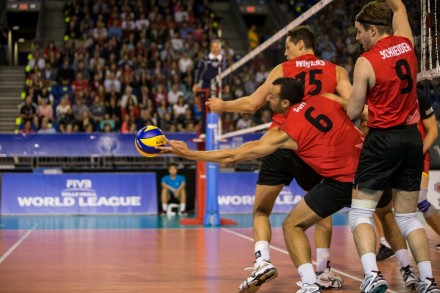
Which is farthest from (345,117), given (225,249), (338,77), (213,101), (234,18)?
(234,18)

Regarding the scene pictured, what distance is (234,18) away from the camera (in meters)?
29.8

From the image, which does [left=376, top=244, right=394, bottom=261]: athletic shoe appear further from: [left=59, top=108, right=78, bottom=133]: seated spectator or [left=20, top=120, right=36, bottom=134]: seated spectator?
[left=20, top=120, right=36, bottom=134]: seated spectator

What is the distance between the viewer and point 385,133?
5.48 m

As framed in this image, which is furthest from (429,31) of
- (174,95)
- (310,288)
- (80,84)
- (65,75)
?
(65,75)

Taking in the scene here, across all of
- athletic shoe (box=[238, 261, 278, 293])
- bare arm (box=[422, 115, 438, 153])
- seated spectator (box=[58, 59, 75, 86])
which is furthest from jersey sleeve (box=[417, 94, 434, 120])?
seated spectator (box=[58, 59, 75, 86])

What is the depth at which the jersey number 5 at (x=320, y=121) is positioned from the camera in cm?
579

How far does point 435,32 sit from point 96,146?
38.1ft

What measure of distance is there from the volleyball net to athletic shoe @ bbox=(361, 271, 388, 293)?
2.17 meters

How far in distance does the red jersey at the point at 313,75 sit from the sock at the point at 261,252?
98 cm

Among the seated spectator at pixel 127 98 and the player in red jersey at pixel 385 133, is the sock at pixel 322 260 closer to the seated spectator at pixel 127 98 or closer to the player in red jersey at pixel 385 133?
the player in red jersey at pixel 385 133

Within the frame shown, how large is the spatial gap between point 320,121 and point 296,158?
27.7 inches

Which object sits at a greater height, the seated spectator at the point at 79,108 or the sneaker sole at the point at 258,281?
the seated spectator at the point at 79,108

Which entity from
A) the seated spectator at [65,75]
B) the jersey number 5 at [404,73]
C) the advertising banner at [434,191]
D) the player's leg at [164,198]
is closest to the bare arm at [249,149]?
the jersey number 5 at [404,73]

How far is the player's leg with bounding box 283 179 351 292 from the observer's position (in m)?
5.80
